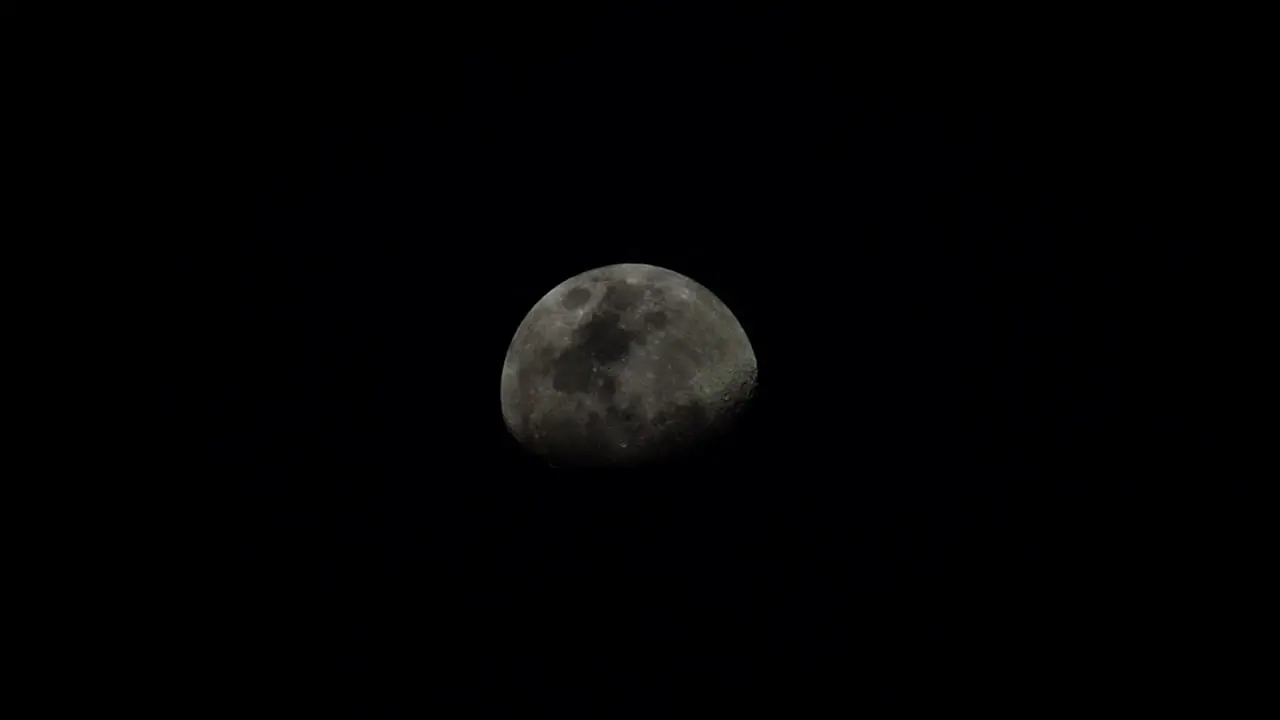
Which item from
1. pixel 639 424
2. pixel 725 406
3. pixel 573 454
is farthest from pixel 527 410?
pixel 725 406

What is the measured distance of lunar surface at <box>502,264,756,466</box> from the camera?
3.44 metres

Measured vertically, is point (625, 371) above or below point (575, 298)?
below

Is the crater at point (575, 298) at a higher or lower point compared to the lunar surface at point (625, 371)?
higher

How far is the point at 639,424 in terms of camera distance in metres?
3.42

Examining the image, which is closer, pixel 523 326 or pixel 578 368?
pixel 578 368

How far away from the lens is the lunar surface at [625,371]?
11.3 ft

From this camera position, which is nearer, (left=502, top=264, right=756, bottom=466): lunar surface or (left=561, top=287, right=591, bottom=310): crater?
(left=502, top=264, right=756, bottom=466): lunar surface

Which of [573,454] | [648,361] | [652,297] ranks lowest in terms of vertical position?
[573,454]

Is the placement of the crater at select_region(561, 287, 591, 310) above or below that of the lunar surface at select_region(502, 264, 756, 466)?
above

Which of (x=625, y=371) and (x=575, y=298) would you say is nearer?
(x=625, y=371)

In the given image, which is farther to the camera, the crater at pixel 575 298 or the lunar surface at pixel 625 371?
the crater at pixel 575 298

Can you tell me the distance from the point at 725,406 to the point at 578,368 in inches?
24.5

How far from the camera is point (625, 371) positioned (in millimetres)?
3480

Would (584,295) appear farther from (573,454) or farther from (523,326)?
(573,454)
